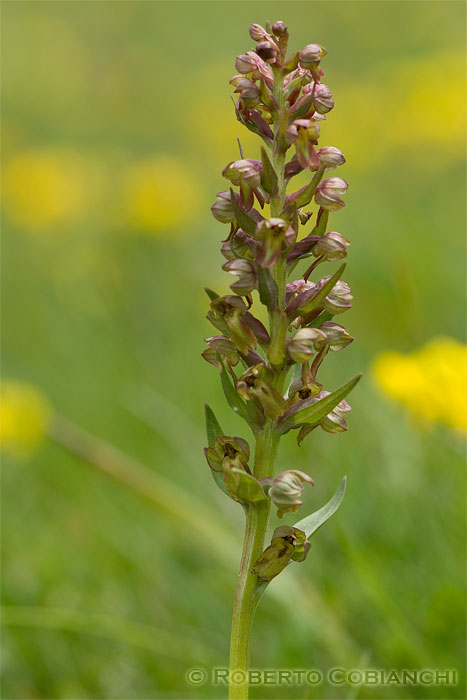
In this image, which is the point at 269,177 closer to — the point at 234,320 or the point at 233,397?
the point at 234,320

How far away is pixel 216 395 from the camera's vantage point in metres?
4.27

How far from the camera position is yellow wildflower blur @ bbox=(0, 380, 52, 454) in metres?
3.71

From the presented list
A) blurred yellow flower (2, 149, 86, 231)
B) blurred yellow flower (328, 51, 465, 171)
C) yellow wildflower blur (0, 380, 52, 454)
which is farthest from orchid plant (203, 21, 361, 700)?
blurred yellow flower (328, 51, 465, 171)

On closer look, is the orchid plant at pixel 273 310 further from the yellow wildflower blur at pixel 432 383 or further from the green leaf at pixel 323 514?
the yellow wildflower blur at pixel 432 383

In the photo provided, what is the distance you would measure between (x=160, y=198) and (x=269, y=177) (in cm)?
483

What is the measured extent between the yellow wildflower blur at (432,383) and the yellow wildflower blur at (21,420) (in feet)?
5.39

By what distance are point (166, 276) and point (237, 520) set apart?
3.87m

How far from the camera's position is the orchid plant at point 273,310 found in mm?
1282

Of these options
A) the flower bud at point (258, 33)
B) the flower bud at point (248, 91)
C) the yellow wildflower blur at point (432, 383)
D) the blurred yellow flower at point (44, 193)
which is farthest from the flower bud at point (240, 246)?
the blurred yellow flower at point (44, 193)

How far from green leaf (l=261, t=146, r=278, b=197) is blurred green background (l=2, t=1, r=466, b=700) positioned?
918mm

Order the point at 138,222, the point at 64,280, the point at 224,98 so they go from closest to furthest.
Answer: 1. the point at 138,222
2. the point at 64,280
3. the point at 224,98

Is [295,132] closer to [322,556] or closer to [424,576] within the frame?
[424,576]

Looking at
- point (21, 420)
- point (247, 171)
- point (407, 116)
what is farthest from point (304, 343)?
point (407, 116)

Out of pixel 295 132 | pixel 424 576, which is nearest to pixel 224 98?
pixel 424 576
